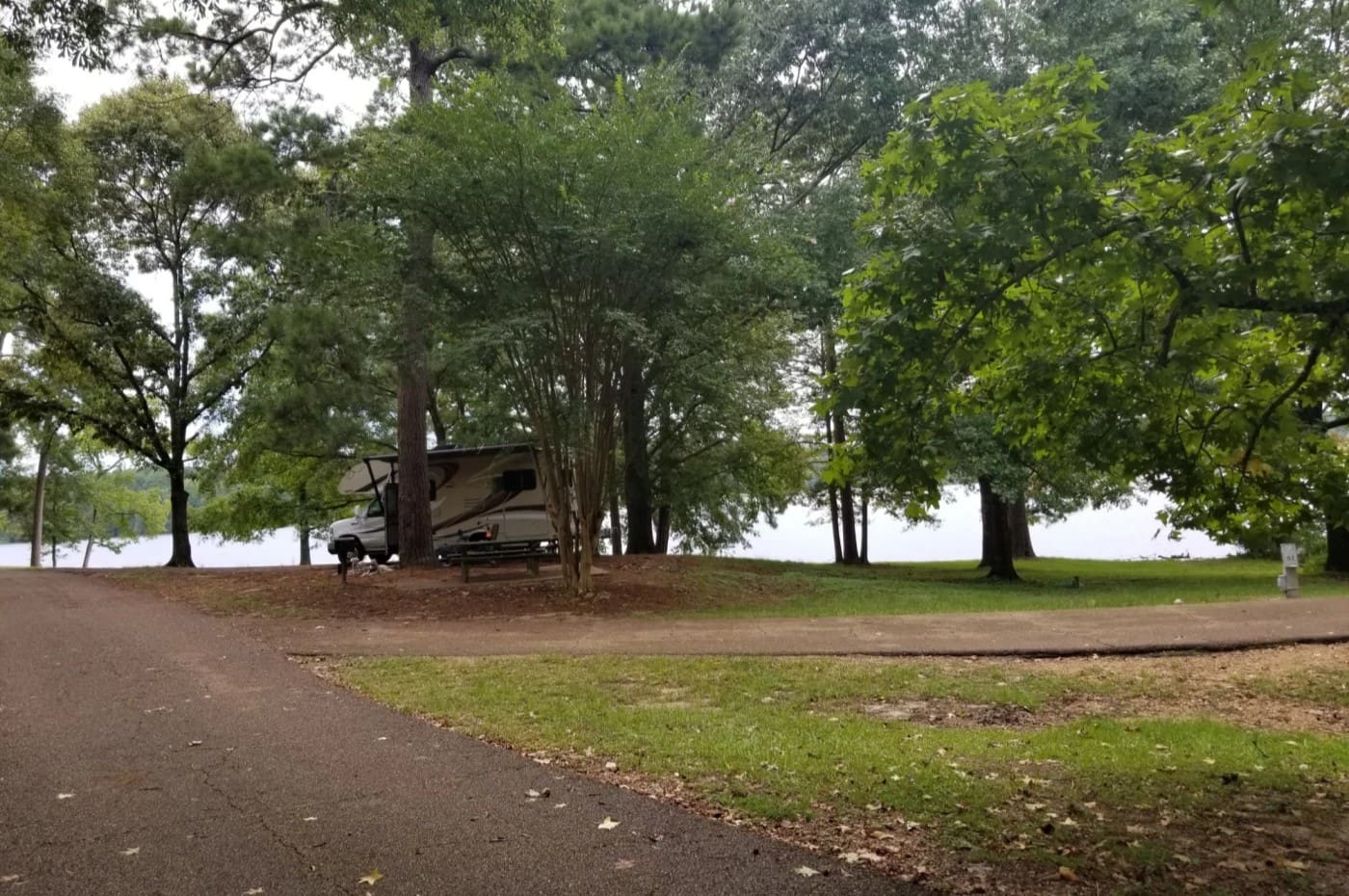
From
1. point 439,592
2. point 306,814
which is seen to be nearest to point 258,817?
point 306,814

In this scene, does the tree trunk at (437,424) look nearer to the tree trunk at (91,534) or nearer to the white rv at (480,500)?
the white rv at (480,500)

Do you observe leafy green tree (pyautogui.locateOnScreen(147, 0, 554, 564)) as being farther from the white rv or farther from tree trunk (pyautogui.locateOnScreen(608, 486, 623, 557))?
tree trunk (pyautogui.locateOnScreen(608, 486, 623, 557))

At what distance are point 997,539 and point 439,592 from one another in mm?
13788

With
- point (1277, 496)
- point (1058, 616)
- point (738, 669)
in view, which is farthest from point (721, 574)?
point (1277, 496)

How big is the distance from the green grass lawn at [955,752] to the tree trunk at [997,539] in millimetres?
13738

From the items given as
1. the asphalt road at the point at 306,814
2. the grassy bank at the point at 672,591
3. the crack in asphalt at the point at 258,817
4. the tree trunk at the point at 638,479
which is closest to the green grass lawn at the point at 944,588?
the grassy bank at the point at 672,591

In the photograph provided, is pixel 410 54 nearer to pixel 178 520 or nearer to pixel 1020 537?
pixel 178 520

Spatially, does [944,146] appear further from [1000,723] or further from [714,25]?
[714,25]

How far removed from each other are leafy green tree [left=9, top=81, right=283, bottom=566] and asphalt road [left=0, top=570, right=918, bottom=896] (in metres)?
15.6

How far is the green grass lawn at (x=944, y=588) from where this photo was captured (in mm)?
15141

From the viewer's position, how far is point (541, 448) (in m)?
14.5

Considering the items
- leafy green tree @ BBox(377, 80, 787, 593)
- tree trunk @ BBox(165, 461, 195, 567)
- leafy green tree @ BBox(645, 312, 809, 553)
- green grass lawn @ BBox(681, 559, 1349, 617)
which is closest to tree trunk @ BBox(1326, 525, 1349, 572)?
green grass lawn @ BBox(681, 559, 1349, 617)

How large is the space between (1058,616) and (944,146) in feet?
31.8

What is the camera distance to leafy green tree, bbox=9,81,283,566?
73.1 ft
